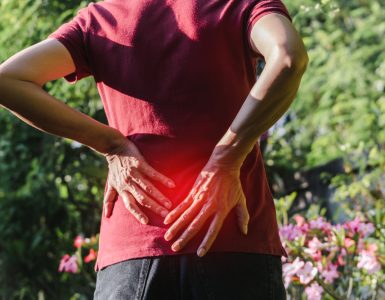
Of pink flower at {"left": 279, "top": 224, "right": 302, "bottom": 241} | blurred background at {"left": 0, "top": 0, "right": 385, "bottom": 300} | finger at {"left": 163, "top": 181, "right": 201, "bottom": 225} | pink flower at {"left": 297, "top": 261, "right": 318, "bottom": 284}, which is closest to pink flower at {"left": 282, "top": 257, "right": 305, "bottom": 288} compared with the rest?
pink flower at {"left": 297, "top": 261, "right": 318, "bottom": 284}

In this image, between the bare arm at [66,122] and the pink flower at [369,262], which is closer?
the bare arm at [66,122]

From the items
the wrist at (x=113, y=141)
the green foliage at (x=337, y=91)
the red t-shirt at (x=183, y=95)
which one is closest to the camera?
the red t-shirt at (x=183, y=95)

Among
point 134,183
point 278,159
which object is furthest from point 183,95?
point 278,159

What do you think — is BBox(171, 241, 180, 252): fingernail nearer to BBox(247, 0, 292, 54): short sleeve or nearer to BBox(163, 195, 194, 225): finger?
BBox(163, 195, 194, 225): finger

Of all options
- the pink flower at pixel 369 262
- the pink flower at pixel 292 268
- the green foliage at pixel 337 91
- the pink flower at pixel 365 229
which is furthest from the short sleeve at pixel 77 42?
the green foliage at pixel 337 91

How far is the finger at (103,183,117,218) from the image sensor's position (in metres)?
2.07

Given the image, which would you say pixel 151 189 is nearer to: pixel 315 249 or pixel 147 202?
pixel 147 202

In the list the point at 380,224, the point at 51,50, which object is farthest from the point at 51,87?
the point at 51,50

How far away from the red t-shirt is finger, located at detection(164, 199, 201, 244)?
2cm

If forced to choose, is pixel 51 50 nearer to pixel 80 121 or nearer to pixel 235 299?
pixel 80 121

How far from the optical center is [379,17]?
6492mm

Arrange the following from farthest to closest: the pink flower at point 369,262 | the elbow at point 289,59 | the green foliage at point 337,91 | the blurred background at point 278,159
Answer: the green foliage at point 337,91, the blurred background at point 278,159, the pink flower at point 369,262, the elbow at point 289,59

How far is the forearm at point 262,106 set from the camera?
186 centimetres

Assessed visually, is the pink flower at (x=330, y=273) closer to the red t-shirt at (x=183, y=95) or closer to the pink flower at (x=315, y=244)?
the pink flower at (x=315, y=244)
